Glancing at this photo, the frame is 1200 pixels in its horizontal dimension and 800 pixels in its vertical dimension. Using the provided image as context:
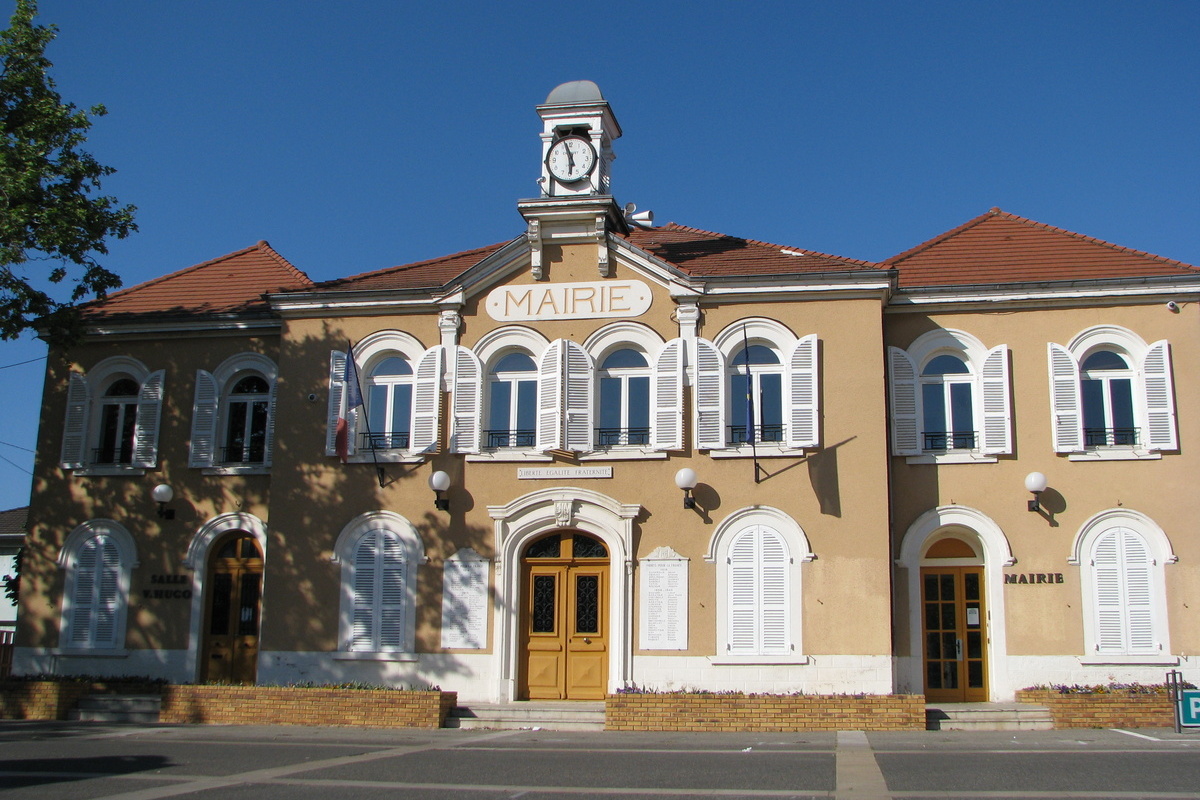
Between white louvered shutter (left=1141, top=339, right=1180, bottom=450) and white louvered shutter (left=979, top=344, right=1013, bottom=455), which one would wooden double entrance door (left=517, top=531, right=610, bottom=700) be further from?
white louvered shutter (left=1141, top=339, right=1180, bottom=450)

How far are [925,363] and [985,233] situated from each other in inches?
140

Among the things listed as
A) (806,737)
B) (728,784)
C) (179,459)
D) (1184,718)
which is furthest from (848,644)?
(179,459)

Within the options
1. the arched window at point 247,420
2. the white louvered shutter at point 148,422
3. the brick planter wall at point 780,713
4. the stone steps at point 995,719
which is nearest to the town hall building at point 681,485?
the arched window at point 247,420

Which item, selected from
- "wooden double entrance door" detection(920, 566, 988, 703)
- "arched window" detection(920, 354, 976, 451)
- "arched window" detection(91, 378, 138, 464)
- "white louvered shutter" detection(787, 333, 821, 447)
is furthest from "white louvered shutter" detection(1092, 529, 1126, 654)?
"arched window" detection(91, 378, 138, 464)

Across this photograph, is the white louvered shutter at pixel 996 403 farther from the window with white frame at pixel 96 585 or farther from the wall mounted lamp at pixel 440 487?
the window with white frame at pixel 96 585

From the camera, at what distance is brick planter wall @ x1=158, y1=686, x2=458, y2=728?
55.1 ft

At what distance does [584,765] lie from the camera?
12.6m

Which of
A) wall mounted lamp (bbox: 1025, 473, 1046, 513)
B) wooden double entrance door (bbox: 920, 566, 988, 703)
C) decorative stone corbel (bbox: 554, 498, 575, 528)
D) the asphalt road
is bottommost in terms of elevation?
the asphalt road

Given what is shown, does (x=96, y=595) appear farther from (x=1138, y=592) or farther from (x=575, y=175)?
(x=1138, y=592)

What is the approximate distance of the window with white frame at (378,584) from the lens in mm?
18688

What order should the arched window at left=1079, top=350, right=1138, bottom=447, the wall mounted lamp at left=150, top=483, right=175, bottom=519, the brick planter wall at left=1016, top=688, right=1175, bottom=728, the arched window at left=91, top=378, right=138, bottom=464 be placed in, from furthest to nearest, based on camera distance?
the arched window at left=91, top=378, right=138, bottom=464 < the wall mounted lamp at left=150, top=483, right=175, bottom=519 < the arched window at left=1079, top=350, right=1138, bottom=447 < the brick planter wall at left=1016, top=688, right=1175, bottom=728

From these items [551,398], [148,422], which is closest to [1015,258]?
[551,398]

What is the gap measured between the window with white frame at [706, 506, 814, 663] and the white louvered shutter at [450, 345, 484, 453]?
14.1 ft

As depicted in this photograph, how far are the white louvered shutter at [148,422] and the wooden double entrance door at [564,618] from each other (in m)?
7.29
